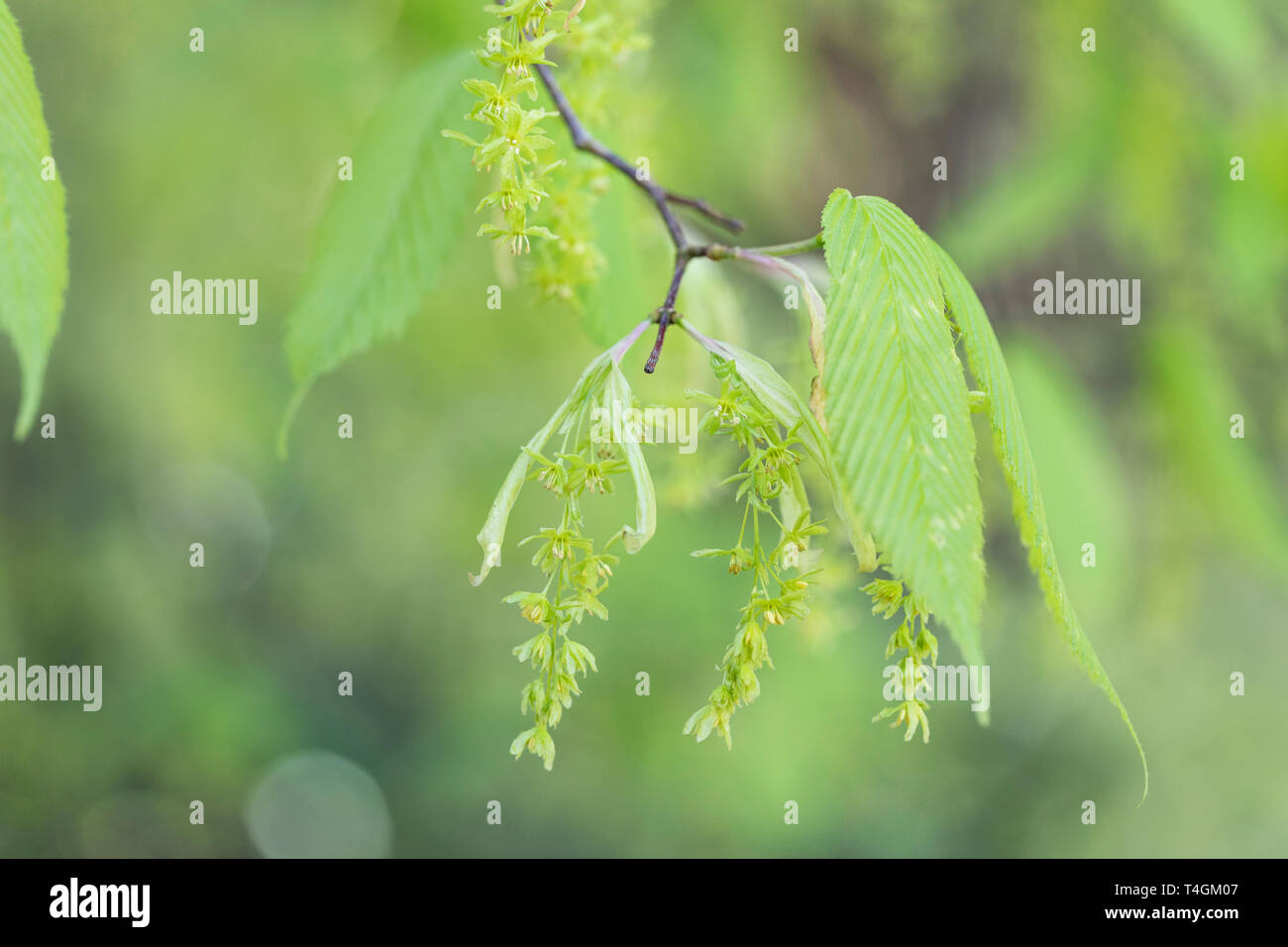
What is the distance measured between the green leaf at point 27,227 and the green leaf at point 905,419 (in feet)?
1.90

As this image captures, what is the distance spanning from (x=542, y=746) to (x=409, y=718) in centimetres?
421

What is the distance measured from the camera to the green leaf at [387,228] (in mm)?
1168

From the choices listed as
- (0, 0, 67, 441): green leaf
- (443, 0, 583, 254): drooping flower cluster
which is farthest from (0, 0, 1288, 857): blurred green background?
(0, 0, 67, 441): green leaf

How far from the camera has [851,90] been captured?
3227 mm

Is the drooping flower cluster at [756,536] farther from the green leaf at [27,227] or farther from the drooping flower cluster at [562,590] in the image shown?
the green leaf at [27,227]

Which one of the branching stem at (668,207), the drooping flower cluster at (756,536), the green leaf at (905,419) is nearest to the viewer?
the green leaf at (905,419)

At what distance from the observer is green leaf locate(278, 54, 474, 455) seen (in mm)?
1168

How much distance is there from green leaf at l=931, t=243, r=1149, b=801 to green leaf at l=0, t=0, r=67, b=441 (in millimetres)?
708

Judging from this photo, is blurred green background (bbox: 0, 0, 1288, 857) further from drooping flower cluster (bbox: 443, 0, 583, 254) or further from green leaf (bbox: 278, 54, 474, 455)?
drooping flower cluster (bbox: 443, 0, 583, 254)

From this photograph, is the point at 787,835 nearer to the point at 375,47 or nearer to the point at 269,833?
the point at 269,833

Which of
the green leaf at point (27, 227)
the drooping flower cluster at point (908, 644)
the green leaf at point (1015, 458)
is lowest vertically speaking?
the drooping flower cluster at point (908, 644)

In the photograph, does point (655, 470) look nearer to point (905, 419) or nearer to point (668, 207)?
point (668, 207)

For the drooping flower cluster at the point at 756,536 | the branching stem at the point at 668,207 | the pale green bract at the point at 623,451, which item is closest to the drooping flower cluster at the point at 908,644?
the drooping flower cluster at the point at 756,536

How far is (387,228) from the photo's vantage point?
4.03ft
